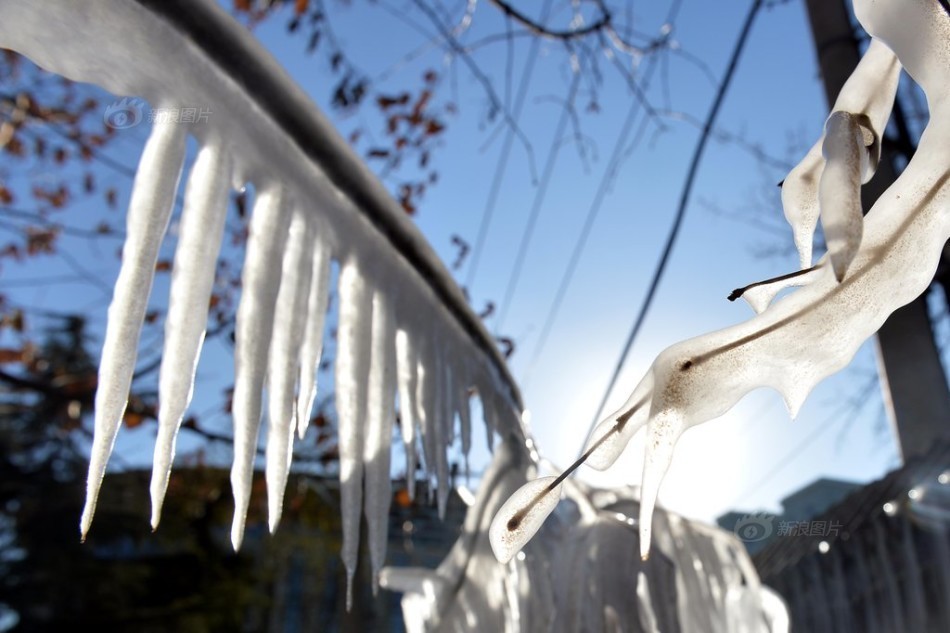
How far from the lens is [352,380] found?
83cm

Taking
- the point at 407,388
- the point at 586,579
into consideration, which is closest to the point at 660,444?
the point at 407,388

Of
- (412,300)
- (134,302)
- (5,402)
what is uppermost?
(5,402)

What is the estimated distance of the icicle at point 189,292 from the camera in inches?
24.3

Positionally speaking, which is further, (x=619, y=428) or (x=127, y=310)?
(x=127, y=310)

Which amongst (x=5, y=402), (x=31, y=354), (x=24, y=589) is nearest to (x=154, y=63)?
(x=31, y=354)

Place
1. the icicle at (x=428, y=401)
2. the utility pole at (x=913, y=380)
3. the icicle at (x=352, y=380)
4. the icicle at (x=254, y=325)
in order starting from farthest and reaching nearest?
1. the utility pole at (x=913, y=380)
2. the icicle at (x=428, y=401)
3. the icicle at (x=352, y=380)
4. the icicle at (x=254, y=325)

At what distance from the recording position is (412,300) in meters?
0.92

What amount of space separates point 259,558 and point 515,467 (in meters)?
7.99

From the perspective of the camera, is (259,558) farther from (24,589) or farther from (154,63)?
(154,63)

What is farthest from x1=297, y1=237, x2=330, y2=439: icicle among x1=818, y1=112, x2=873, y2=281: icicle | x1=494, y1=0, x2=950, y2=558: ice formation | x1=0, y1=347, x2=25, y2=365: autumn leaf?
x1=0, y1=347, x2=25, y2=365: autumn leaf

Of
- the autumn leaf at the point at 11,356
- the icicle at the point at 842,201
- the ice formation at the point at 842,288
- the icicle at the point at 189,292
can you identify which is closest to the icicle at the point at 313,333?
the icicle at the point at 189,292

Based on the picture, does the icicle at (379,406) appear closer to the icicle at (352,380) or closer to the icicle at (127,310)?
the icicle at (352,380)

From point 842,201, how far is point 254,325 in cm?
49

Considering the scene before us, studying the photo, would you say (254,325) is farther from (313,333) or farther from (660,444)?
(660,444)
